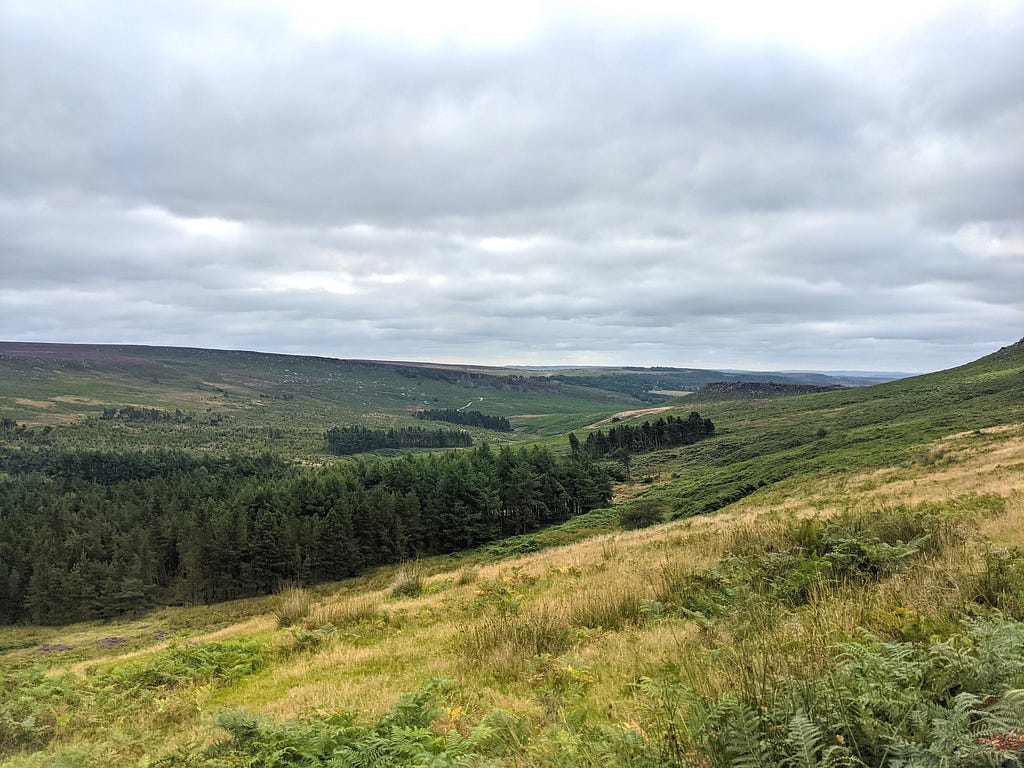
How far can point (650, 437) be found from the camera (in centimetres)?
12044

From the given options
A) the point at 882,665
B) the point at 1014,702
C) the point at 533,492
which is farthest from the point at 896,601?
the point at 533,492

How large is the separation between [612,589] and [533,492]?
6541 cm

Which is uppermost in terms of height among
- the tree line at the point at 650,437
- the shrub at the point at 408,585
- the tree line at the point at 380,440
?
the shrub at the point at 408,585

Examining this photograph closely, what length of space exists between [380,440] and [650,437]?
4080 inches

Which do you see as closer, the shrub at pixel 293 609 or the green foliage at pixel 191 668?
the green foliage at pixel 191 668

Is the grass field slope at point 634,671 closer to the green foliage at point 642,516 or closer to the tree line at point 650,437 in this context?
the green foliage at point 642,516

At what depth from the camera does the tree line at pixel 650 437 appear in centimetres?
11594

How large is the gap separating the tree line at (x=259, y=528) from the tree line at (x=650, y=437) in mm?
39793

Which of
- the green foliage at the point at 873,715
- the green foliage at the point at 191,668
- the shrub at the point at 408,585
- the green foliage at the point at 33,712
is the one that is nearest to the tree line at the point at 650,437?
the shrub at the point at 408,585

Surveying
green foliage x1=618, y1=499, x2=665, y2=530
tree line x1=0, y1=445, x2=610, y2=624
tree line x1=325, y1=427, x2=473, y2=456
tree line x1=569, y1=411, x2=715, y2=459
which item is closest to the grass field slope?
green foliage x1=618, y1=499, x2=665, y2=530

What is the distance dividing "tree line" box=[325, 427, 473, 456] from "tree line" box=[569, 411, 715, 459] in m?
80.2

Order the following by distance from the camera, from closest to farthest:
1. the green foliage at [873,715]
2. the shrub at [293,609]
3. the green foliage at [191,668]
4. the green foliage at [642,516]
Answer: the green foliage at [873,715] < the green foliage at [191,668] < the shrub at [293,609] < the green foliage at [642,516]

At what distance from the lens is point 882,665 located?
3578 millimetres

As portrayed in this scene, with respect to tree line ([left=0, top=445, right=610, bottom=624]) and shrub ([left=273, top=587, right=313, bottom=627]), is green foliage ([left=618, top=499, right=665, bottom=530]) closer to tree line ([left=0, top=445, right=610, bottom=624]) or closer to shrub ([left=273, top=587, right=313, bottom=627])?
tree line ([left=0, top=445, right=610, bottom=624])
